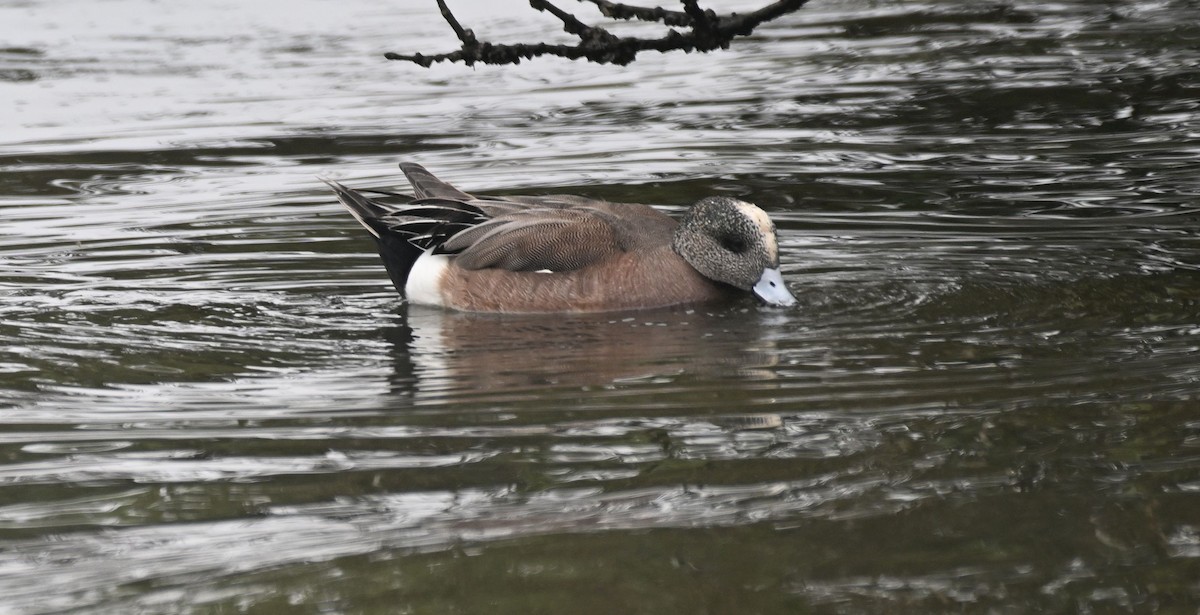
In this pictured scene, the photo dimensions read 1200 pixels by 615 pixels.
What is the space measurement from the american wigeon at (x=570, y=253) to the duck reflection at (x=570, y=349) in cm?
9

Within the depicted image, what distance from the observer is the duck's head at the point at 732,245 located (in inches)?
269

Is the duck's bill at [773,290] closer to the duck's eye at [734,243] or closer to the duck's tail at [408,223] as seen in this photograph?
the duck's eye at [734,243]

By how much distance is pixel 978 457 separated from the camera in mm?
4477

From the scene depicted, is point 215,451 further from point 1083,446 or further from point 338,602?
point 1083,446

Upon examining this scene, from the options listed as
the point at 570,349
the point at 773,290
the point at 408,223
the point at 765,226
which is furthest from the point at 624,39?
the point at 408,223

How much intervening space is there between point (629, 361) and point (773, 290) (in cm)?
106

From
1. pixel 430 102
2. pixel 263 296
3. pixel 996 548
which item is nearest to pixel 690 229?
pixel 263 296

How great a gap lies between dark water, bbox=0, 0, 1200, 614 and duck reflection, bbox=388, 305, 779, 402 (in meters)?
0.03

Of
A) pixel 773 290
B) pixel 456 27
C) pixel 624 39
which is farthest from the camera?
pixel 773 290

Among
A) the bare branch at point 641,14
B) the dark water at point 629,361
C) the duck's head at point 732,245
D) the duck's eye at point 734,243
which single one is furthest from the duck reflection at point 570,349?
the bare branch at point 641,14

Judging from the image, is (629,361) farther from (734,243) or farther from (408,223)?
(408,223)

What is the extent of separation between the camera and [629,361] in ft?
→ 19.4

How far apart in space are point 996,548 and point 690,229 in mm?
3442

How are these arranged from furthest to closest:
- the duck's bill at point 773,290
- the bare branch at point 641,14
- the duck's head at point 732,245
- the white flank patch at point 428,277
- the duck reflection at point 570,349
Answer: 1. the white flank patch at point 428,277
2. the duck's head at point 732,245
3. the duck's bill at point 773,290
4. the duck reflection at point 570,349
5. the bare branch at point 641,14
